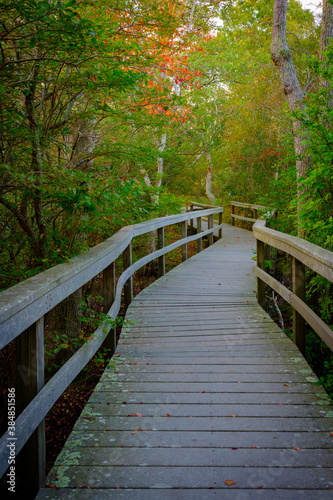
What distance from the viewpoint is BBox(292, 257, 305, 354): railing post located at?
401 cm

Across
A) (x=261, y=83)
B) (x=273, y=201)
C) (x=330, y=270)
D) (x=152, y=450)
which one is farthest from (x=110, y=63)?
(x=261, y=83)

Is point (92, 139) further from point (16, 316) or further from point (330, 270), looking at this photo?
point (16, 316)

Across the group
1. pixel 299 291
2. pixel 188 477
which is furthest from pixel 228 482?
pixel 299 291

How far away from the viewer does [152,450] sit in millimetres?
2506

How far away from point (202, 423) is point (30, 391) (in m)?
1.28

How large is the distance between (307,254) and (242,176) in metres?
18.5

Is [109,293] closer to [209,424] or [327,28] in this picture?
[209,424]

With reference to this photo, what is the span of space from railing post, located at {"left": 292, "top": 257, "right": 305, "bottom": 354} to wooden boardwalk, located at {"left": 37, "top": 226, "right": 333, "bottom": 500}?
13 cm

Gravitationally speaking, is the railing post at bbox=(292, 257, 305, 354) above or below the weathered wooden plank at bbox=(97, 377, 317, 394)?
above

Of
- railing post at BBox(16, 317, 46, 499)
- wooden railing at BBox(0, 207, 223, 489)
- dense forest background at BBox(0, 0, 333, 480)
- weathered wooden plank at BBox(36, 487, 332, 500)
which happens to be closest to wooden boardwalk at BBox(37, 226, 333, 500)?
weathered wooden plank at BBox(36, 487, 332, 500)

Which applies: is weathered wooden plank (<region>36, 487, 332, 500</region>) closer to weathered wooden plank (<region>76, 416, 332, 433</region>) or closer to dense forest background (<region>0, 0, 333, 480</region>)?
weathered wooden plank (<region>76, 416, 332, 433</region>)

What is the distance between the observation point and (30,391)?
6.79 ft

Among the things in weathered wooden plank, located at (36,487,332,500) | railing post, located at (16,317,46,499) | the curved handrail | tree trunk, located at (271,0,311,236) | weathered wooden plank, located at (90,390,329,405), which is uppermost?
tree trunk, located at (271,0,311,236)

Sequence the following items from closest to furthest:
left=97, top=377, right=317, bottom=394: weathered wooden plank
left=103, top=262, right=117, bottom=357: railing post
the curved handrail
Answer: the curved handrail → left=97, top=377, right=317, bottom=394: weathered wooden plank → left=103, top=262, right=117, bottom=357: railing post
